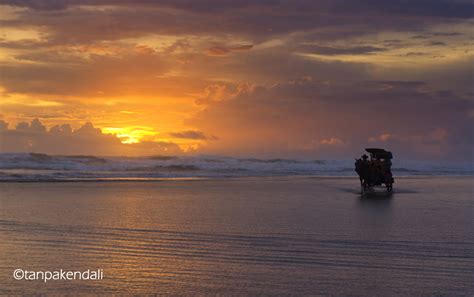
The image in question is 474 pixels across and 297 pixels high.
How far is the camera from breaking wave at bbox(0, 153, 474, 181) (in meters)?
56.6

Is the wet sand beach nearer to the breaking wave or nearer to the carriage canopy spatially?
the carriage canopy

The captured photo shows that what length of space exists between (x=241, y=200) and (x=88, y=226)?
9.38 meters

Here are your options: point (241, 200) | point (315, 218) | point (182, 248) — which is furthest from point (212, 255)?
point (241, 200)

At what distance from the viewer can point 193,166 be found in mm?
67375

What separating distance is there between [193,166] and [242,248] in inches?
2184

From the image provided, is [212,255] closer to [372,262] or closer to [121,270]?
[121,270]

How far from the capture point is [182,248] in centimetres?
1206

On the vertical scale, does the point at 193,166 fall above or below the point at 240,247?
above

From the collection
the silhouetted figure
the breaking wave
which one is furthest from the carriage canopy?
the breaking wave

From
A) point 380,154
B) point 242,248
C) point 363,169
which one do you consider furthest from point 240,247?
point 380,154

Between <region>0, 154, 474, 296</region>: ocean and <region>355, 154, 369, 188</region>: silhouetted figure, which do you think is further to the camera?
<region>355, 154, 369, 188</region>: silhouetted figure

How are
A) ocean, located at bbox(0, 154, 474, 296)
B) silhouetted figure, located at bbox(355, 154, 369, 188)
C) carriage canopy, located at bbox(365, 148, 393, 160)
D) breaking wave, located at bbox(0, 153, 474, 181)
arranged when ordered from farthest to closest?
breaking wave, located at bbox(0, 153, 474, 181)
carriage canopy, located at bbox(365, 148, 393, 160)
silhouetted figure, located at bbox(355, 154, 369, 188)
ocean, located at bbox(0, 154, 474, 296)

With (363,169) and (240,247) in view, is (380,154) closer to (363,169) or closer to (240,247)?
(363,169)

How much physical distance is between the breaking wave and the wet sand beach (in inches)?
1332
